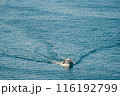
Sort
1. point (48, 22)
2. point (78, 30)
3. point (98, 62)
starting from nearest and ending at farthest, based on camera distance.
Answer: point (98, 62)
point (78, 30)
point (48, 22)

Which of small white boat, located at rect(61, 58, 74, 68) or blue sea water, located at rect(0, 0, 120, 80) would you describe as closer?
blue sea water, located at rect(0, 0, 120, 80)

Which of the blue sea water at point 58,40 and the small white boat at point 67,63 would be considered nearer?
the blue sea water at point 58,40

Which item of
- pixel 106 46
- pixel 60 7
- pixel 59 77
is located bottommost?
pixel 59 77

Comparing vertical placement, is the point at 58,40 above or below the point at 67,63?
above

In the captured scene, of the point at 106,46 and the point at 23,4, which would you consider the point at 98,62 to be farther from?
the point at 23,4

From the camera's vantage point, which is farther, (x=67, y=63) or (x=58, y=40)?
(x=58, y=40)

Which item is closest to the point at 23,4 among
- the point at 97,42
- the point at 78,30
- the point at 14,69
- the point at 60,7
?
the point at 60,7

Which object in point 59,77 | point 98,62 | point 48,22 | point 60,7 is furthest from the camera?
point 60,7

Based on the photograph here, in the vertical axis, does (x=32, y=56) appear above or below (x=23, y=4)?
below
